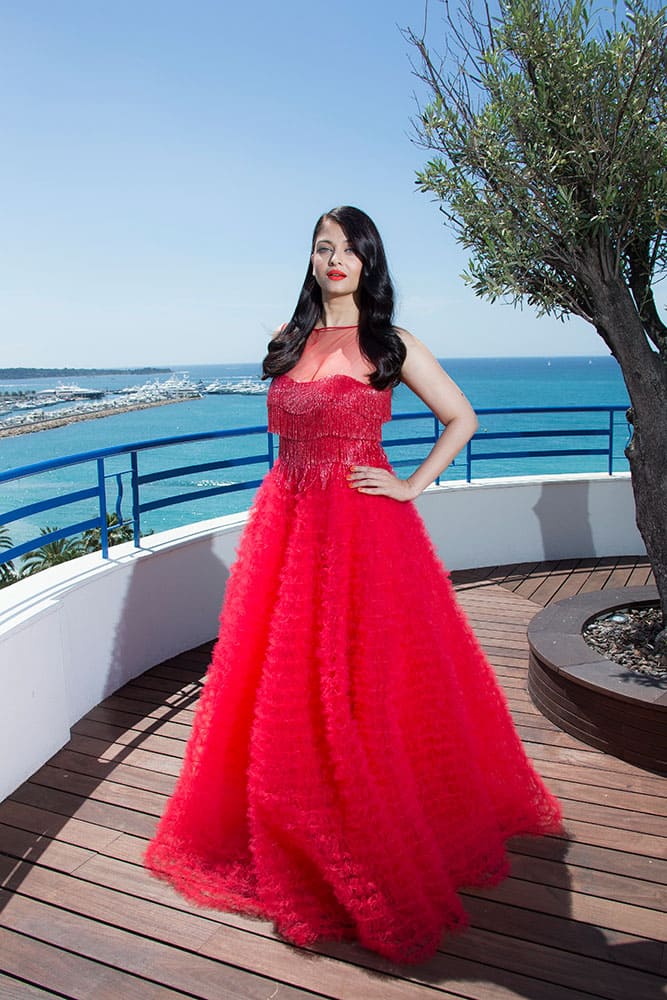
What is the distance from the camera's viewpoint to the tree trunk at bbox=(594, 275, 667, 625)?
2996mm

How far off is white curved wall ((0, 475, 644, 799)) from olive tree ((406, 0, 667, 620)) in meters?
1.84

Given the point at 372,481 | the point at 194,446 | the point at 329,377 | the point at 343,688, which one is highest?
the point at 329,377

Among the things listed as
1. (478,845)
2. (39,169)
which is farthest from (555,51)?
(39,169)

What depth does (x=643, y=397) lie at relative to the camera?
3035 millimetres

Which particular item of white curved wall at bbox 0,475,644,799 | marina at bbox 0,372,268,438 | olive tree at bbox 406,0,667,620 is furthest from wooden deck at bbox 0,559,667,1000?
marina at bbox 0,372,268,438

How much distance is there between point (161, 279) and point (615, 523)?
193ft

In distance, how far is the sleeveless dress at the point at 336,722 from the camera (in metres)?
1.82

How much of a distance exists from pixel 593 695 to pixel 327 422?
1.51 meters

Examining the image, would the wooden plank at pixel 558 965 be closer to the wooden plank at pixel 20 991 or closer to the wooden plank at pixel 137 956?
the wooden plank at pixel 137 956

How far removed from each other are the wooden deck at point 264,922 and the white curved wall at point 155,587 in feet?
0.76

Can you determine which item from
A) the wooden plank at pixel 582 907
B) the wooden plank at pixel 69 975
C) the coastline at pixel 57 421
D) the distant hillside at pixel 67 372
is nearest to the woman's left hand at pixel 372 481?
the wooden plank at pixel 582 907

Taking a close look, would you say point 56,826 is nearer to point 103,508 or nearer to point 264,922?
point 264,922

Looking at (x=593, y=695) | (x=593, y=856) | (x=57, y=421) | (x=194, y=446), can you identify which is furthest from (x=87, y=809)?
(x=57, y=421)

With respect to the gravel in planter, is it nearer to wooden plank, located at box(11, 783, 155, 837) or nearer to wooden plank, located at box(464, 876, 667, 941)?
wooden plank, located at box(464, 876, 667, 941)
